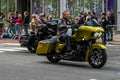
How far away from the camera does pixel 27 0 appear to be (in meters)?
38.6

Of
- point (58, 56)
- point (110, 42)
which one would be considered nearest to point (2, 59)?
point (58, 56)

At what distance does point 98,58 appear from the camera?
12.5 metres

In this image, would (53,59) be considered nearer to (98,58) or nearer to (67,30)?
(67,30)

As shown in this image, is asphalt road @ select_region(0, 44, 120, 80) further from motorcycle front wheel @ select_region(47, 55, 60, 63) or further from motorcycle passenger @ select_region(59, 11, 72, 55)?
motorcycle passenger @ select_region(59, 11, 72, 55)

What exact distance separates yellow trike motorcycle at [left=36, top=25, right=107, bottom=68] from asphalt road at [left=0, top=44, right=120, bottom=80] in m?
0.26

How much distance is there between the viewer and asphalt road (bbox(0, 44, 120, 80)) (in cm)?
1085

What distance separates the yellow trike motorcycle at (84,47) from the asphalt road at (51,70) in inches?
10.2

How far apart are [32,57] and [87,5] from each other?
54.6 feet

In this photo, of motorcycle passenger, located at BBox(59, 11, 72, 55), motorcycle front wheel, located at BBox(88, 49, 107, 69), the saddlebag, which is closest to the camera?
motorcycle front wheel, located at BBox(88, 49, 107, 69)

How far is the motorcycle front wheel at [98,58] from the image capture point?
1230 cm

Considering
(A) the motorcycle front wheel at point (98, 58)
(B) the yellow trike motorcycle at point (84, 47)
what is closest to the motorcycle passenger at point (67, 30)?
(B) the yellow trike motorcycle at point (84, 47)

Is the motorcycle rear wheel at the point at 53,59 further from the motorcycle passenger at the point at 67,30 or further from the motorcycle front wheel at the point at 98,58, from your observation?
the motorcycle front wheel at the point at 98,58

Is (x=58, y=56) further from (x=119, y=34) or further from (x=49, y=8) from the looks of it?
(x=49, y=8)

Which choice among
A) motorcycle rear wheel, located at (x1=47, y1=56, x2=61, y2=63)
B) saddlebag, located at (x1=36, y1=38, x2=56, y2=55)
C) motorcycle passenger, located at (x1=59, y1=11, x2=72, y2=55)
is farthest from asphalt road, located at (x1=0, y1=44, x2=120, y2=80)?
motorcycle passenger, located at (x1=59, y1=11, x2=72, y2=55)
